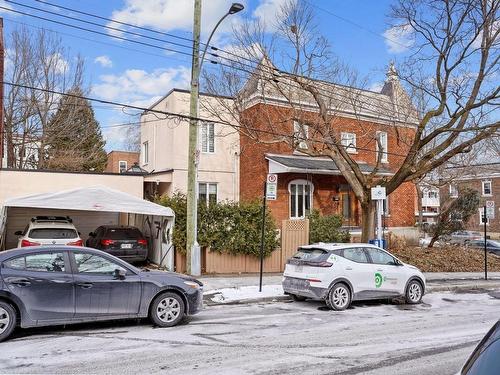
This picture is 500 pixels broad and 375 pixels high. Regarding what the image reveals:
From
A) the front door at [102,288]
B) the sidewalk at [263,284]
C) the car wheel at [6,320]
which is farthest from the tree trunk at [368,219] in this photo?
the car wheel at [6,320]

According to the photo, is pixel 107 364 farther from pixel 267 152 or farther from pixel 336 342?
pixel 267 152

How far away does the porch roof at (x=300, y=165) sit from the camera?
74.5ft

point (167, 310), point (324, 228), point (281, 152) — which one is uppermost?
point (281, 152)

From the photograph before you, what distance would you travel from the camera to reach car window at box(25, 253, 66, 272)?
8.24 m

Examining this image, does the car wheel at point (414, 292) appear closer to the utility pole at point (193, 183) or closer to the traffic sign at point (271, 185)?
the traffic sign at point (271, 185)

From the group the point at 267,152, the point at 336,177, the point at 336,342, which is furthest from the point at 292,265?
the point at 336,177

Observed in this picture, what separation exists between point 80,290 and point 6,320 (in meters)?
1.17

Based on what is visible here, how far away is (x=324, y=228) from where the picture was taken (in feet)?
63.8

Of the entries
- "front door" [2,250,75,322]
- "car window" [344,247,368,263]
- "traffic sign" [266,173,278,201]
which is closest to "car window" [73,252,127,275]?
"front door" [2,250,75,322]

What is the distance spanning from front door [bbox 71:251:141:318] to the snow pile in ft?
11.9

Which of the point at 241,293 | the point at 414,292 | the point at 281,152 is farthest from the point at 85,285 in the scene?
the point at 281,152

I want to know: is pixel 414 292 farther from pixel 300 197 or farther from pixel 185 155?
pixel 185 155

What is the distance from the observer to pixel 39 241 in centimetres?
1525

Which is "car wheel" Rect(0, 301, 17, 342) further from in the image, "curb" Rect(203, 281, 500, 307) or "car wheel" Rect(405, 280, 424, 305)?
"car wheel" Rect(405, 280, 424, 305)
